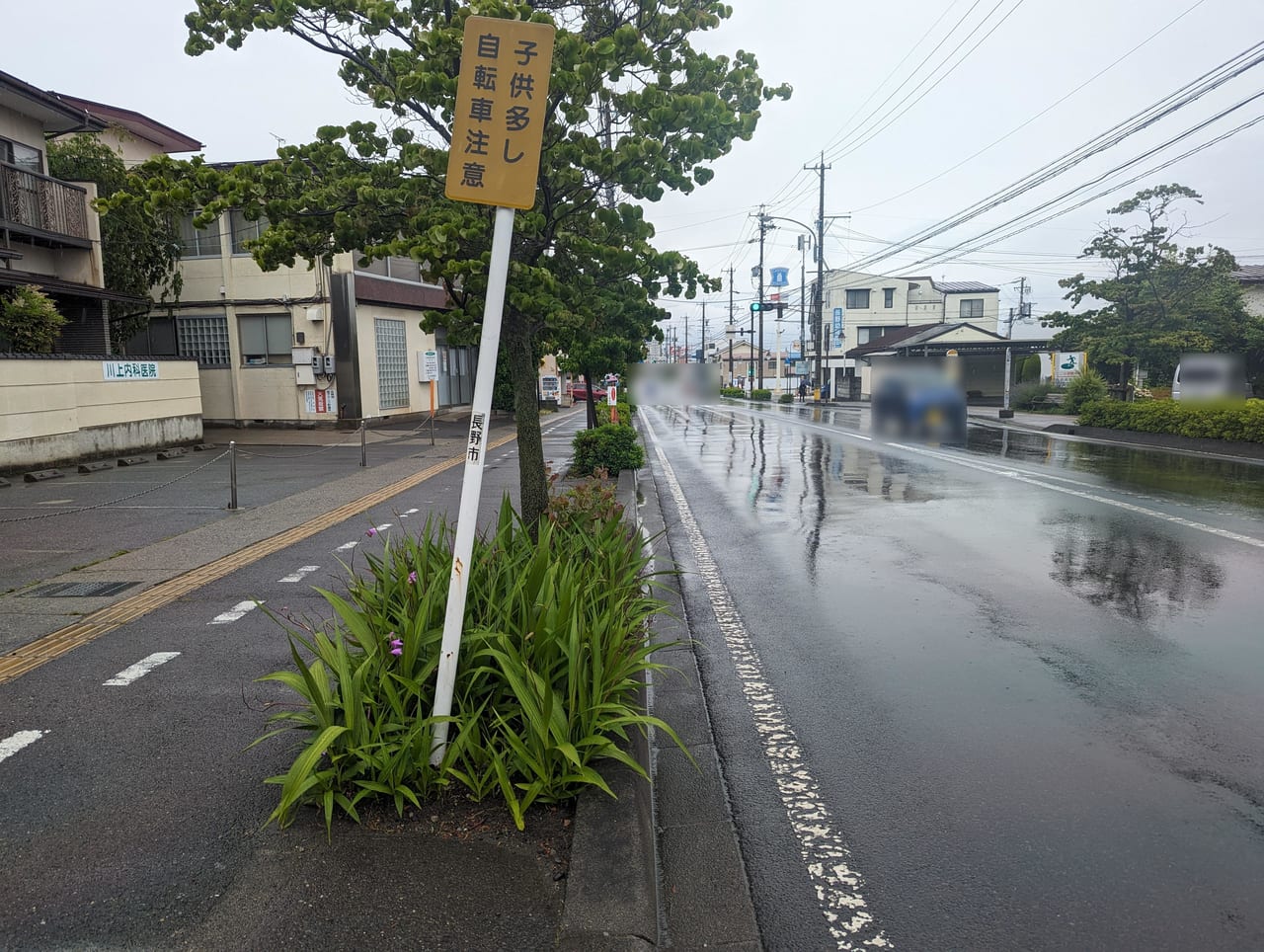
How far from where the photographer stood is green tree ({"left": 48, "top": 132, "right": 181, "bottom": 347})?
20281mm

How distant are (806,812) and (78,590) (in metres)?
6.37

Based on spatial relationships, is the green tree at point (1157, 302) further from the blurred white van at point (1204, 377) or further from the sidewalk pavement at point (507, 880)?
the sidewalk pavement at point (507, 880)

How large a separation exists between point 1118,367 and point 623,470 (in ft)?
78.5

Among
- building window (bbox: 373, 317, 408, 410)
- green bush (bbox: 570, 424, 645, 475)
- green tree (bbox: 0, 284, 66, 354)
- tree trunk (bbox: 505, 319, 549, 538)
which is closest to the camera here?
tree trunk (bbox: 505, 319, 549, 538)

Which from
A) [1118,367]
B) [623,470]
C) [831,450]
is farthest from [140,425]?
[1118,367]

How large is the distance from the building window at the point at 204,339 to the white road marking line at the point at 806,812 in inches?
898

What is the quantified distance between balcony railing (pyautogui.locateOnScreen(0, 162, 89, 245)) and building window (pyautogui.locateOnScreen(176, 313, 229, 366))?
256 inches

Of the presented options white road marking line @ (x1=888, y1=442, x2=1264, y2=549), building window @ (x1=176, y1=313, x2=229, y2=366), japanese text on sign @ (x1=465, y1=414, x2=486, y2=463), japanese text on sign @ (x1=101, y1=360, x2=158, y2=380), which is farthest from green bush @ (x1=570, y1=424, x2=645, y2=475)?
building window @ (x1=176, y1=313, x2=229, y2=366)

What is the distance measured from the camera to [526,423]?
20.3 ft

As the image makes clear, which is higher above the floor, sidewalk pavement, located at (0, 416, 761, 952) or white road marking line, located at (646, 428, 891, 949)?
sidewalk pavement, located at (0, 416, 761, 952)

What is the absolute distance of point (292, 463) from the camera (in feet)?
55.3

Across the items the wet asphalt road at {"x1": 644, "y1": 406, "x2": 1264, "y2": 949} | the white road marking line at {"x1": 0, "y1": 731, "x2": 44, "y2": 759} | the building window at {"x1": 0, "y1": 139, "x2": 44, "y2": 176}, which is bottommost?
the wet asphalt road at {"x1": 644, "y1": 406, "x2": 1264, "y2": 949}

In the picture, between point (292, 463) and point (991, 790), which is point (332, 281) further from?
point (991, 790)

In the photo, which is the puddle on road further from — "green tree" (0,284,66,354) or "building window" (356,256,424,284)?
"green tree" (0,284,66,354)
